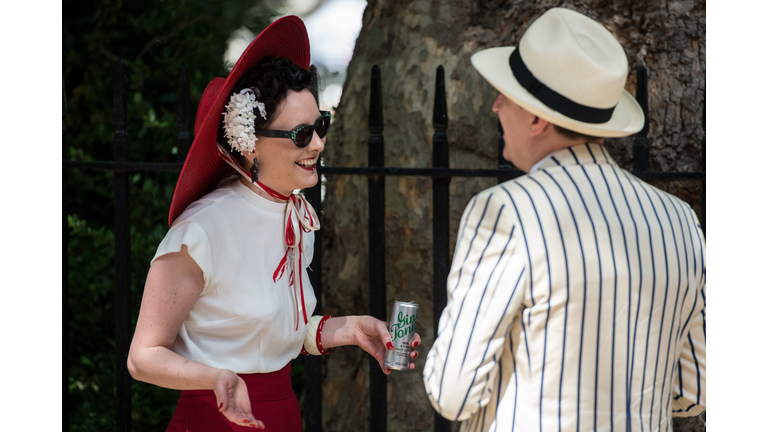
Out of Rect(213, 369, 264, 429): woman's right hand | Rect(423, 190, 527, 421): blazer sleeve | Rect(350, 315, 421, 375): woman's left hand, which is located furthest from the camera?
Rect(350, 315, 421, 375): woman's left hand

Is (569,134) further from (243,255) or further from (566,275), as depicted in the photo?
(243,255)

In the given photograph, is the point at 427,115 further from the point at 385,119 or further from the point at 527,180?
the point at 527,180

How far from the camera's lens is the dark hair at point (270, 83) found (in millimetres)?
1808

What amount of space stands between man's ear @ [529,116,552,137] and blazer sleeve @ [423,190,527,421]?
0.19 m

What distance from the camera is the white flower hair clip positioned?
1.77 metres

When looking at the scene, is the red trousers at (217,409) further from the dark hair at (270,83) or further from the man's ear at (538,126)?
the man's ear at (538,126)

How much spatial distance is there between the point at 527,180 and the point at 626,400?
0.50m

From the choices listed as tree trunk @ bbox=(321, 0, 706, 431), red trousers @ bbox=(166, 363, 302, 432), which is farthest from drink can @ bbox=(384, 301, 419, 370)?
tree trunk @ bbox=(321, 0, 706, 431)

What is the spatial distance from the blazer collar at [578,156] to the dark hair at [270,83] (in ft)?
2.57

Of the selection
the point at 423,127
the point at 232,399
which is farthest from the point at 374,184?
the point at 232,399

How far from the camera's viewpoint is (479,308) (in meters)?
Answer: 1.29

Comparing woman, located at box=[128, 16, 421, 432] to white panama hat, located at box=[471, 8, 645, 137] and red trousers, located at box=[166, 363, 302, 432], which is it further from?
white panama hat, located at box=[471, 8, 645, 137]

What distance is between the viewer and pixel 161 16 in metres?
3.98

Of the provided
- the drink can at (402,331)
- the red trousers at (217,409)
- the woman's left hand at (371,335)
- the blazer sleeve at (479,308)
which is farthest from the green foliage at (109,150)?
the blazer sleeve at (479,308)
